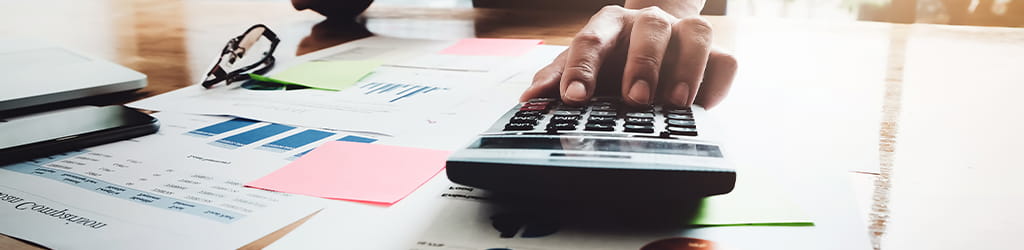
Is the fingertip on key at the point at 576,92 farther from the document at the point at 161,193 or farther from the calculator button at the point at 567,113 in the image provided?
the document at the point at 161,193

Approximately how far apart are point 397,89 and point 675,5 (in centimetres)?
34

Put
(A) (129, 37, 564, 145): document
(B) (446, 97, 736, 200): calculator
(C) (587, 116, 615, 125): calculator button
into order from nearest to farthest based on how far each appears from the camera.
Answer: (B) (446, 97, 736, 200): calculator → (C) (587, 116, 615, 125): calculator button → (A) (129, 37, 564, 145): document

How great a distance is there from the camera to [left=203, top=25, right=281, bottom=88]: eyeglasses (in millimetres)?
686

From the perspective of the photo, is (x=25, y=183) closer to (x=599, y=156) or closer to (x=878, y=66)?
(x=599, y=156)

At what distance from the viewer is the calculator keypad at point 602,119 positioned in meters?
0.39

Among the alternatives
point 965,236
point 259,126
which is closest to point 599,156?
point 965,236

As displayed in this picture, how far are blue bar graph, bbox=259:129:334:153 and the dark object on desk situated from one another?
0.32 feet

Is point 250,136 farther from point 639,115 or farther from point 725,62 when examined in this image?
point 725,62

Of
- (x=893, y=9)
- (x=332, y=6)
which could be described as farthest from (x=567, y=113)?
(x=893, y=9)

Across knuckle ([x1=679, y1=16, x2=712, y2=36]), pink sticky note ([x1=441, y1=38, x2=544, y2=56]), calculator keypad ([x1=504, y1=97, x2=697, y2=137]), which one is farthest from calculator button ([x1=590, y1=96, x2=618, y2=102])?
pink sticky note ([x1=441, y1=38, x2=544, y2=56])

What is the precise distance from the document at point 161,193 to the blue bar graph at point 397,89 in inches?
5.4

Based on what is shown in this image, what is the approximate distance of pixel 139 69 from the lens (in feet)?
2.53

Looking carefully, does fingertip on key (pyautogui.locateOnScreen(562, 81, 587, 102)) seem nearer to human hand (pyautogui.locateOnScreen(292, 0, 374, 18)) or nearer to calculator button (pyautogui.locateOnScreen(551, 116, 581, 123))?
calculator button (pyautogui.locateOnScreen(551, 116, 581, 123))

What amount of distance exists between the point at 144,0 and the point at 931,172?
1.49 m
